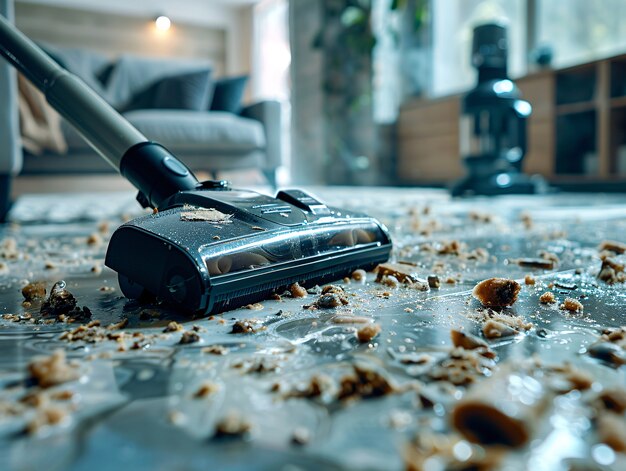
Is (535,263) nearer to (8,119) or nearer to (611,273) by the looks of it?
(611,273)

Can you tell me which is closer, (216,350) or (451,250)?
(216,350)

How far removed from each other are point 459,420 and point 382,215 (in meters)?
1.59

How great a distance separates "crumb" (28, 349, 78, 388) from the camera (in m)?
0.40

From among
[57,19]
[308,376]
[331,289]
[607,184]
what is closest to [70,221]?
[331,289]

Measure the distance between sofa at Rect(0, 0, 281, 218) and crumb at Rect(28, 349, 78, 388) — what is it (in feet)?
7.44

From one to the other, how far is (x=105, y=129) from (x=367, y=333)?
0.61m

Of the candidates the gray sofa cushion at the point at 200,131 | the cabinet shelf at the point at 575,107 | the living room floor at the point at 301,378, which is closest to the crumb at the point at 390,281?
the living room floor at the point at 301,378

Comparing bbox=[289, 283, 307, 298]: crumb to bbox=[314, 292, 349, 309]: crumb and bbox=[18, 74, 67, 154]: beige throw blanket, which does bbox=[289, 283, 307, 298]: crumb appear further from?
bbox=[18, 74, 67, 154]: beige throw blanket

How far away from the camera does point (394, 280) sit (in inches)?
29.9

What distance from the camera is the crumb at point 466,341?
474 millimetres

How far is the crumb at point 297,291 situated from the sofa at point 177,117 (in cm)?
212

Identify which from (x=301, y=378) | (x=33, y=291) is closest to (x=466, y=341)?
(x=301, y=378)

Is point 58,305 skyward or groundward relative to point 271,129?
groundward

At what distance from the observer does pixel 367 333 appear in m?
0.51
